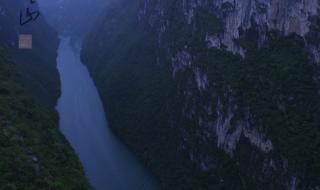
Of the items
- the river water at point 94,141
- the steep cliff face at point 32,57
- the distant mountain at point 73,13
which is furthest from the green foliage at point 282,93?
the distant mountain at point 73,13

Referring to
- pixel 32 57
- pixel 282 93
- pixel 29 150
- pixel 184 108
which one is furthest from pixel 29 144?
pixel 32 57

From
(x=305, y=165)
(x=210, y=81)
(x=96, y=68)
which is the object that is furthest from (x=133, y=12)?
(x=305, y=165)

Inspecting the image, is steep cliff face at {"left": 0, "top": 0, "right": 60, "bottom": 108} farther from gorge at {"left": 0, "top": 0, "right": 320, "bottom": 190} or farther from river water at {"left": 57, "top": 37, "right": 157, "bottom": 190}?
river water at {"left": 57, "top": 37, "right": 157, "bottom": 190}

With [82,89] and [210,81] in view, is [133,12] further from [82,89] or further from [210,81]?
[210,81]

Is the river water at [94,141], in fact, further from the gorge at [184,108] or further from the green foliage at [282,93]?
the green foliage at [282,93]

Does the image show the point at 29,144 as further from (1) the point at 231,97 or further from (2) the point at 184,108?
(2) the point at 184,108
